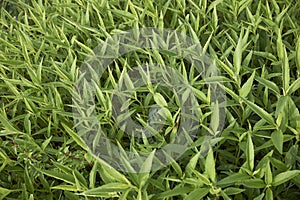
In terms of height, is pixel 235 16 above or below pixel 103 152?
above

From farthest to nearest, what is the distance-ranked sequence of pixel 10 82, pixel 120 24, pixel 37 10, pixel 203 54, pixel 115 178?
pixel 37 10 → pixel 120 24 → pixel 10 82 → pixel 203 54 → pixel 115 178

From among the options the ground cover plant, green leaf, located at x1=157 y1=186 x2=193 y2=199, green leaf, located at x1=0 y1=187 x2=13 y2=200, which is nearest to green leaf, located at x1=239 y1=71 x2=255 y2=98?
the ground cover plant

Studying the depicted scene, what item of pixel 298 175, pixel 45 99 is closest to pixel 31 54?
pixel 45 99

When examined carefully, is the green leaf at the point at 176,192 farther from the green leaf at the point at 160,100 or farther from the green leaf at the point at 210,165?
the green leaf at the point at 160,100

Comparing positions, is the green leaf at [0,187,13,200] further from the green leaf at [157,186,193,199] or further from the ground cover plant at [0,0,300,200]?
the green leaf at [157,186,193,199]

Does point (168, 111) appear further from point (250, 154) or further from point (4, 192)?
point (4, 192)

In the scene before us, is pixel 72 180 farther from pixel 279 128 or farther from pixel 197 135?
pixel 279 128

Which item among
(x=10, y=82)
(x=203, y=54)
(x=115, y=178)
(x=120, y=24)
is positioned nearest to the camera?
(x=115, y=178)

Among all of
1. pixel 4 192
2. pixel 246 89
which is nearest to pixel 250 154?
pixel 246 89
